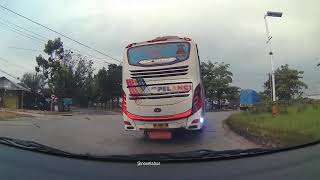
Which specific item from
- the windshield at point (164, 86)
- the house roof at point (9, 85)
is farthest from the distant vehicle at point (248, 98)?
the house roof at point (9, 85)

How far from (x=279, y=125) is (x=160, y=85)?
32.4 inches

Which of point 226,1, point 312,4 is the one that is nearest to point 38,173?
point 226,1

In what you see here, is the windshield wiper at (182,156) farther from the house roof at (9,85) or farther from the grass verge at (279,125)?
the house roof at (9,85)

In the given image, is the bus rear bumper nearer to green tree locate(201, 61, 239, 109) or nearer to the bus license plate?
the bus license plate

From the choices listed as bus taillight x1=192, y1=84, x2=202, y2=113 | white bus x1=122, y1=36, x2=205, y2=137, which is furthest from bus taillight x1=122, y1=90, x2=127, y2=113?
bus taillight x1=192, y1=84, x2=202, y2=113

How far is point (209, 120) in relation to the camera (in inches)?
118

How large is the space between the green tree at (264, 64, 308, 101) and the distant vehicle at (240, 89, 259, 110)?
0.12 metres

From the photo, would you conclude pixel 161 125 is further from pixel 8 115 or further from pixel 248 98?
pixel 8 115

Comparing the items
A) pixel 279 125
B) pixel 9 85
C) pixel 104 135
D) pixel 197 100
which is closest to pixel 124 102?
pixel 104 135

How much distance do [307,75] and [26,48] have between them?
194cm

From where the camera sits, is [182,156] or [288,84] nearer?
[182,156]

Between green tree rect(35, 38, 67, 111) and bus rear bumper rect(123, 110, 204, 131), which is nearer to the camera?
bus rear bumper rect(123, 110, 204, 131)

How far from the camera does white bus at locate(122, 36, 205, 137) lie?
2.90 m

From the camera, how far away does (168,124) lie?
2.89 m
